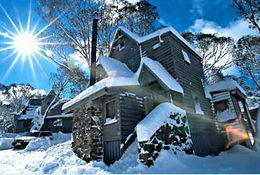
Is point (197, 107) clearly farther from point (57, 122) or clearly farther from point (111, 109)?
point (57, 122)

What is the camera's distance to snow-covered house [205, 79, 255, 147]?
1440 cm

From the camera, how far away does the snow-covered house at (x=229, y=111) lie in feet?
47.2

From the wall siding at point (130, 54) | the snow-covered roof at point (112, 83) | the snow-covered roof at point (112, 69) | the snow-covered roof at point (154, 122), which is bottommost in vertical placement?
the snow-covered roof at point (154, 122)

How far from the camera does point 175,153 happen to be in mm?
8023

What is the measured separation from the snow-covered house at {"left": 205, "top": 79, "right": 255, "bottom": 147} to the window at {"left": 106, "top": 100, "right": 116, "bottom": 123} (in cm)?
834

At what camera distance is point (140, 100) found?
36.9ft

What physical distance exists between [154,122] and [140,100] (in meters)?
3.18

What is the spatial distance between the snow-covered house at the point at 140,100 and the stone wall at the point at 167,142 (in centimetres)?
24

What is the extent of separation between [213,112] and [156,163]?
961 cm

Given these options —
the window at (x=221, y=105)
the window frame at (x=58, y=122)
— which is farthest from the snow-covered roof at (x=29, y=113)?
the window at (x=221, y=105)

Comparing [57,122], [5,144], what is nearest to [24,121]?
[57,122]

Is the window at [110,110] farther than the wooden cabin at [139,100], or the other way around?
the window at [110,110]

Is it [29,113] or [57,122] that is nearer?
[57,122]

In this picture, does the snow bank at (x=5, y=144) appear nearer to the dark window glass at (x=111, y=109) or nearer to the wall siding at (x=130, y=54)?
the wall siding at (x=130, y=54)
